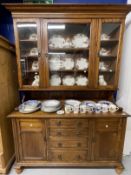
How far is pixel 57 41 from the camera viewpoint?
1745 millimetres

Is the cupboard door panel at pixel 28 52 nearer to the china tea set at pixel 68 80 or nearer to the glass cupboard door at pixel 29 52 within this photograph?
the glass cupboard door at pixel 29 52

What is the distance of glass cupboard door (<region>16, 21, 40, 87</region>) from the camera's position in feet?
5.35

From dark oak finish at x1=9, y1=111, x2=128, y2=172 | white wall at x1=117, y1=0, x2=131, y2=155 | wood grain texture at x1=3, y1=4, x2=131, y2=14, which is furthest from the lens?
white wall at x1=117, y1=0, x2=131, y2=155

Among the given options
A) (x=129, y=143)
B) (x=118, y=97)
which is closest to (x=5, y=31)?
(x=118, y=97)

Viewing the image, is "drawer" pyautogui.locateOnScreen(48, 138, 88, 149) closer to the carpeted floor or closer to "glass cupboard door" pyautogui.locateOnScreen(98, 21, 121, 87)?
the carpeted floor

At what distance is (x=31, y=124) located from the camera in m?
1.62

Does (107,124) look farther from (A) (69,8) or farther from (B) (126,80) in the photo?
(A) (69,8)

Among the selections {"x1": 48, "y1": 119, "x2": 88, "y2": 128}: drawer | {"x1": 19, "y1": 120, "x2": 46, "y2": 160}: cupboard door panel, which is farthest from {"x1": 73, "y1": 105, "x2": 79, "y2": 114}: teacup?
{"x1": 19, "y1": 120, "x2": 46, "y2": 160}: cupboard door panel

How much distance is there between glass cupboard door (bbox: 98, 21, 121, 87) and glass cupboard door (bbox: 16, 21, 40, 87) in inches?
32.7

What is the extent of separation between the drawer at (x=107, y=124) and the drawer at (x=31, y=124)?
700 mm

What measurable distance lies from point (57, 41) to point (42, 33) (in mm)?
226

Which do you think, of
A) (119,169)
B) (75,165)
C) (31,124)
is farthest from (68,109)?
(119,169)

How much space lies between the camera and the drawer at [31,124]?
1616mm

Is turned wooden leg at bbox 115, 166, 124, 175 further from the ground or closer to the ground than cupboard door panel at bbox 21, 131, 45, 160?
closer to the ground
